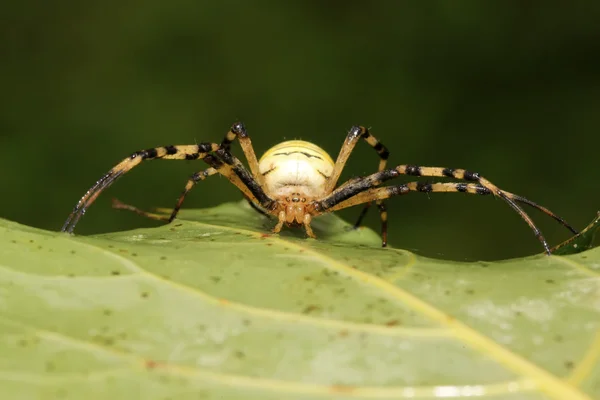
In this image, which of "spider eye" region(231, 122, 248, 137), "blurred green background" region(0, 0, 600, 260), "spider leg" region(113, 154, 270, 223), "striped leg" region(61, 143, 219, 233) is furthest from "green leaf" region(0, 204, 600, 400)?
"blurred green background" region(0, 0, 600, 260)

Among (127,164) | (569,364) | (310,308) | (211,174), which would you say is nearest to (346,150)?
(211,174)

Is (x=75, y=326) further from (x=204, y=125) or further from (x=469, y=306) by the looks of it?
(x=204, y=125)

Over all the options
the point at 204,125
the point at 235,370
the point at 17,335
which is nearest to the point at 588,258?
the point at 235,370

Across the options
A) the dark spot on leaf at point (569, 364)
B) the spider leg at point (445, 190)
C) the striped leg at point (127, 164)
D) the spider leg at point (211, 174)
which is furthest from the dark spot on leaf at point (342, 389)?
the spider leg at point (211, 174)

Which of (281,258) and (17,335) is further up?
(281,258)

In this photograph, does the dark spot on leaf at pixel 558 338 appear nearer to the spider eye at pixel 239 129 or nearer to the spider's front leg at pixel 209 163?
the spider's front leg at pixel 209 163

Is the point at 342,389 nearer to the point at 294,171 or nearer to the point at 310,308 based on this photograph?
the point at 310,308
